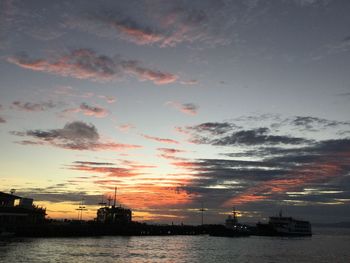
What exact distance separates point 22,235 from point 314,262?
284 feet

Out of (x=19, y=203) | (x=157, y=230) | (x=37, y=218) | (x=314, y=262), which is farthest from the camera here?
(x=157, y=230)

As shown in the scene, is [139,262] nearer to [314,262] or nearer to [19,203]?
[314,262]

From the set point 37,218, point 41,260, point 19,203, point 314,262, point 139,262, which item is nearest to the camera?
point 41,260

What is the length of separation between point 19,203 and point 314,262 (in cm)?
10779

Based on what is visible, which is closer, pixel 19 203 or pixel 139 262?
pixel 139 262

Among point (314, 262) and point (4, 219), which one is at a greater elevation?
point (4, 219)

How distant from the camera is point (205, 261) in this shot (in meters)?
78.2

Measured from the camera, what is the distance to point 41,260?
214 ft

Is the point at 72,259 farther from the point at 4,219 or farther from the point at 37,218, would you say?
the point at 37,218

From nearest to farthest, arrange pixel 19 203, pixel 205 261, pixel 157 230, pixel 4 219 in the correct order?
pixel 205 261 → pixel 4 219 → pixel 19 203 → pixel 157 230

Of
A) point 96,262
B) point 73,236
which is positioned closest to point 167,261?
point 96,262

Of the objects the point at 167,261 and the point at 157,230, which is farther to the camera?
the point at 157,230

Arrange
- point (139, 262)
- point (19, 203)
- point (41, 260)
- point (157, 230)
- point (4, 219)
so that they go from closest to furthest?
point (41, 260) → point (139, 262) → point (4, 219) → point (19, 203) → point (157, 230)

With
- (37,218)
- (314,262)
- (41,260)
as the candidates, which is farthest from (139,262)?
(37,218)
